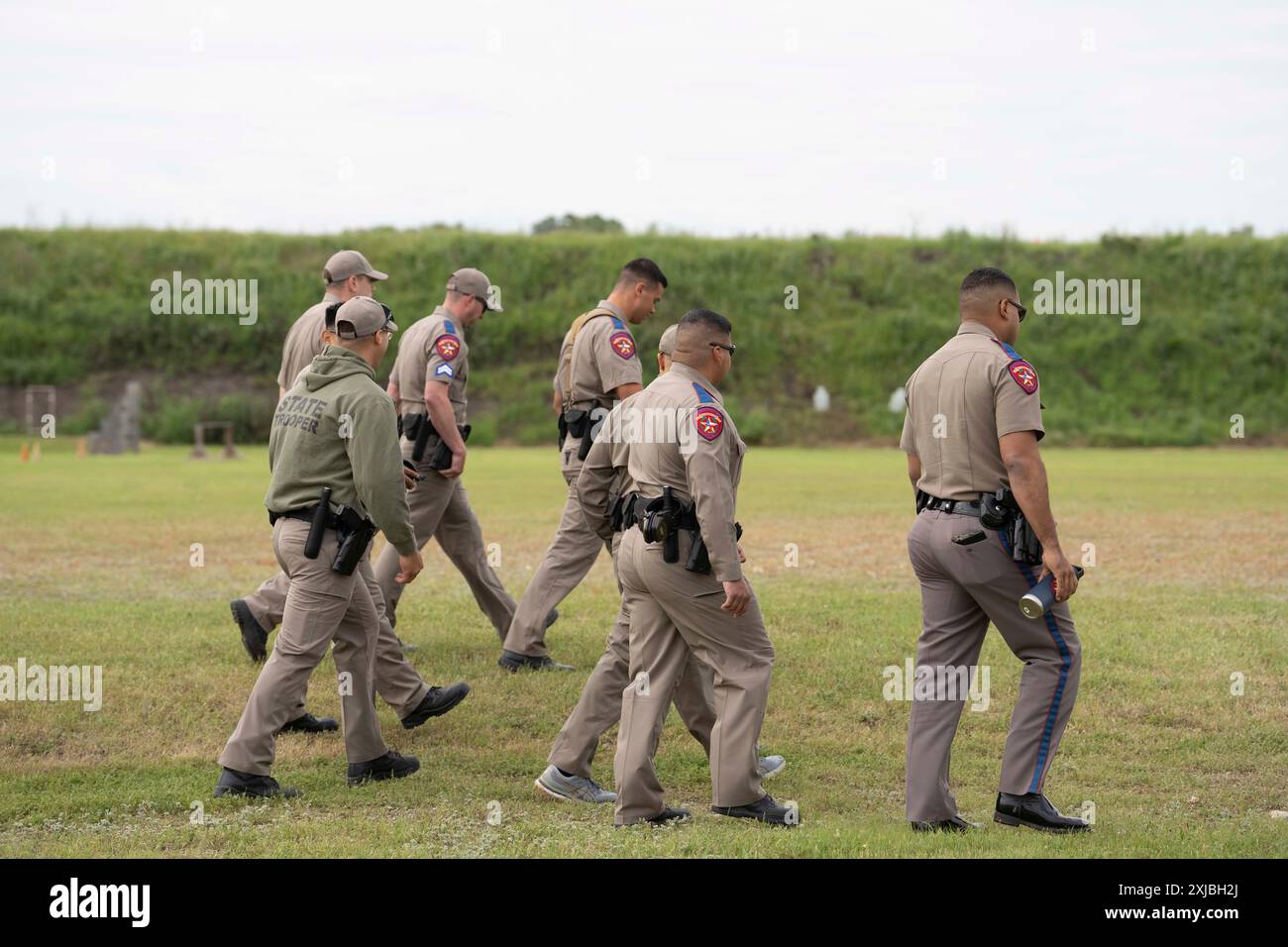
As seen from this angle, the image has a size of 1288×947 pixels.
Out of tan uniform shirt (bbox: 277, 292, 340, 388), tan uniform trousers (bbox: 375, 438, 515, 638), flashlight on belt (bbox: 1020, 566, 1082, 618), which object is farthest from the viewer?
tan uniform trousers (bbox: 375, 438, 515, 638)

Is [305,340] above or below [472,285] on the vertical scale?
below

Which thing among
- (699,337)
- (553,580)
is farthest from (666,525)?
(553,580)

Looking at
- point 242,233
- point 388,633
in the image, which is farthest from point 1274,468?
point 242,233

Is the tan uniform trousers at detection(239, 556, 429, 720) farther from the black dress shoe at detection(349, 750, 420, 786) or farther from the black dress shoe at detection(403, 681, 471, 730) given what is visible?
the black dress shoe at detection(349, 750, 420, 786)

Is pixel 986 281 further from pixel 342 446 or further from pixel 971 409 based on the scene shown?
pixel 342 446

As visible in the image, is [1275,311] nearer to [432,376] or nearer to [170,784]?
[432,376]

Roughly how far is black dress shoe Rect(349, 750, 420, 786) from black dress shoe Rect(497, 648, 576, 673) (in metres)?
2.11

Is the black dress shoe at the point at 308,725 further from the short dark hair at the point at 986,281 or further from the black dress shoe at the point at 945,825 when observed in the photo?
the short dark hair at the point at 986,281

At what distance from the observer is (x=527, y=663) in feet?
29.0

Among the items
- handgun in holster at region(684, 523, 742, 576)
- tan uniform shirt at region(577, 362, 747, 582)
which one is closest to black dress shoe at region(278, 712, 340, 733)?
tan uniform shirt at region(577, 362, 747, 582)

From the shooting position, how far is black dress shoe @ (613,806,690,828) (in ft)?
19.0

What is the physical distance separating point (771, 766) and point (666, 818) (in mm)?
A: 1027

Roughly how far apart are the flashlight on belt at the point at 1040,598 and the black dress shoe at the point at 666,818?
167 cm
